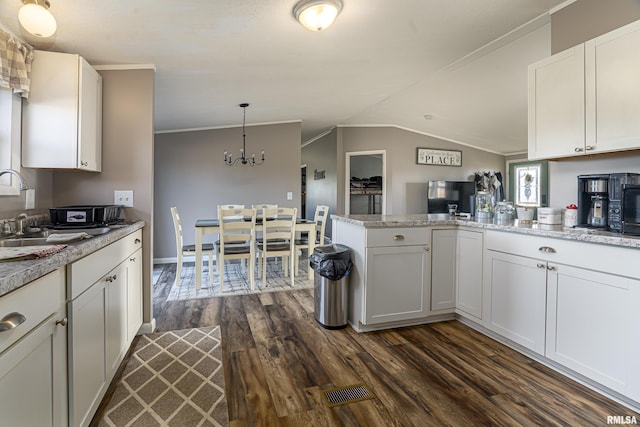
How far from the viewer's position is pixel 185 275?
14.4 ft

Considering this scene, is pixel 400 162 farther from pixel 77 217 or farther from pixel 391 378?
pixel 77 217

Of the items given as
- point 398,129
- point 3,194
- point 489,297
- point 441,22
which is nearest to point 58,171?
point 3,194

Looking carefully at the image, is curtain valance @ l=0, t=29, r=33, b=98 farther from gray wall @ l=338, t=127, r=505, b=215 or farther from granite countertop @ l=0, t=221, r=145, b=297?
gray wall @ l=338, t=127, r=505, b=215

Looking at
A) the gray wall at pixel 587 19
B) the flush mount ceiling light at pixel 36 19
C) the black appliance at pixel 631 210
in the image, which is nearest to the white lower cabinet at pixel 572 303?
the black appliance at pixel 631 210

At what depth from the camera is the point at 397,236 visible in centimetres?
254

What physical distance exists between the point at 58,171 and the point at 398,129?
5.95m

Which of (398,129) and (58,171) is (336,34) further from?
(398,129)

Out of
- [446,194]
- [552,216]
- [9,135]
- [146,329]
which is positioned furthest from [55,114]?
[446,194]

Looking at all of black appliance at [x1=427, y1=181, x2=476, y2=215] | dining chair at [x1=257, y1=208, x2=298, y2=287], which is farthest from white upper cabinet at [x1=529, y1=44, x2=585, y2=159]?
black appliance at [x1=427, y1=181, x2=476, y2=215]

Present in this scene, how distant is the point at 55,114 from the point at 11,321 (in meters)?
1.79

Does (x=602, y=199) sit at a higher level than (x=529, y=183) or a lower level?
lower

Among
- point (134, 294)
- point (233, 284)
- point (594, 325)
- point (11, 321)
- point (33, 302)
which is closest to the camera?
point (11, 321)

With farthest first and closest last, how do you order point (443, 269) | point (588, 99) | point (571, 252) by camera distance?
point (443, 269) → point (588, 99) → point (571, 252)

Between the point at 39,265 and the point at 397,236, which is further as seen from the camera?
the point at 397,236
